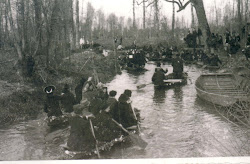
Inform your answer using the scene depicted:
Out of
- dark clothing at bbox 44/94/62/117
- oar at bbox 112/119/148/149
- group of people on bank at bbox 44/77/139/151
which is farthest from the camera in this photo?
dark clothing at bbox 44/94/62/117

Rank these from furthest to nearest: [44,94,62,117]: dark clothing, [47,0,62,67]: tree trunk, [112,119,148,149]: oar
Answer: [47,0,62,67]: tree trunk → [44,94,62,117]: dark clothing → [112,119,148,149]: oar

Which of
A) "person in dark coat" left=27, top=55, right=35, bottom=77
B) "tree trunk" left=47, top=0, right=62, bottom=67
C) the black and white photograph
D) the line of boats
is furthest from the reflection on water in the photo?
"person in dark coat" left=27, top=55, right=35, bottom=77

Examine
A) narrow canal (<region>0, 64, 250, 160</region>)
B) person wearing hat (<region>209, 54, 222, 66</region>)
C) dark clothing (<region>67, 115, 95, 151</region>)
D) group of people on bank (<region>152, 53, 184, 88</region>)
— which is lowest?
narrow canal (<region>0, 64, 250, 160</region>)

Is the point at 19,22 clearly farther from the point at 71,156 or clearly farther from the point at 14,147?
the point at 71,156

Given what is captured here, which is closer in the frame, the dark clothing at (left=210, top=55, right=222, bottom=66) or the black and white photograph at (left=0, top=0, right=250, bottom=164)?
the black and white photograph at (left=0, top=0, right=250, bottom=164)

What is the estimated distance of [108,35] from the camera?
2064cm

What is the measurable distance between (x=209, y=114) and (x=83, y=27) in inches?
756

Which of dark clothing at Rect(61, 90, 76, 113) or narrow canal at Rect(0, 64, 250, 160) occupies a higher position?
dark clothing at Rect(61, 90, 76, 113)

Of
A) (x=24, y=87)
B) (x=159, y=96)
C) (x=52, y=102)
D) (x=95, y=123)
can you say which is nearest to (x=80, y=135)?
(x=95, y=123)

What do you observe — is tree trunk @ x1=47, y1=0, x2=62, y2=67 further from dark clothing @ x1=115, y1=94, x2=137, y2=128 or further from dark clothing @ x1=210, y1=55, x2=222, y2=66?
dark clothing @ x1=210, y1=55, x2=222, y2=66

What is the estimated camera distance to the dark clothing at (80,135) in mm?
5258

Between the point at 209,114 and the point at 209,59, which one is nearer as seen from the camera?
the point at 209,114

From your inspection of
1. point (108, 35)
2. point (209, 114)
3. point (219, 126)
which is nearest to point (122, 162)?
point (219, 126)

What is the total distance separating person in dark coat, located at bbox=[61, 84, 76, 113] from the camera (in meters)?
7.23
